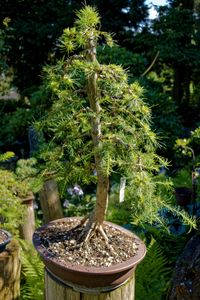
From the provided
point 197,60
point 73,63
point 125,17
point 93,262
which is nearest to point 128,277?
point 93,262

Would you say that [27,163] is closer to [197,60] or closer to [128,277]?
[128,277]

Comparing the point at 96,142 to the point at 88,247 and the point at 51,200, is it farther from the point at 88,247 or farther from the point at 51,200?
the point at 51,200

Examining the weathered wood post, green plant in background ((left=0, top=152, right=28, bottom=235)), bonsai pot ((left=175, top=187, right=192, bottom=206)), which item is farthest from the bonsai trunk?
bonsai pot ((left=175, top=187, right=192, bottom=206))

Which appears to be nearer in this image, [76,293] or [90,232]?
[76,293]

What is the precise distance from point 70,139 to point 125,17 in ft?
23.7

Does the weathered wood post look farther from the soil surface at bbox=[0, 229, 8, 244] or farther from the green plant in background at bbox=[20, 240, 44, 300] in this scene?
the soil surface at bbox=[0, 229, 8, 244]

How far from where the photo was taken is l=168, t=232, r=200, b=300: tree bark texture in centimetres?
216

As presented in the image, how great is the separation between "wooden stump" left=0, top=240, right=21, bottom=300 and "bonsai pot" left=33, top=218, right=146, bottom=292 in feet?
2.79

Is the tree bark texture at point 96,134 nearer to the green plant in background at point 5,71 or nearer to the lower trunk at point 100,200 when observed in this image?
the lower trunk at point 100,200

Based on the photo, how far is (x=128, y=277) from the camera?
1906 mm

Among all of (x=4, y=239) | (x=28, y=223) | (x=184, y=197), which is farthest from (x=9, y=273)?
(x=184, y=197)

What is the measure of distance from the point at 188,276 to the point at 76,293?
2.21 ft

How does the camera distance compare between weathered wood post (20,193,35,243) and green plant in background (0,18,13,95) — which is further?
green plant in background (0,18,13,95)

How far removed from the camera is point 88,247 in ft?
6.31
